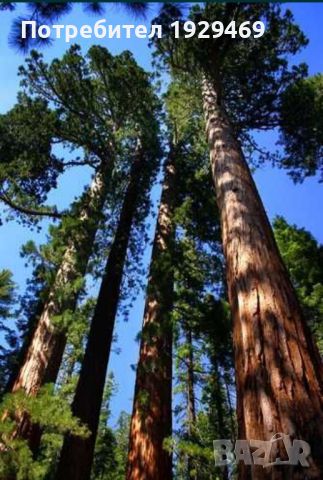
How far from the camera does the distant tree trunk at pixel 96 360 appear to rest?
621cm

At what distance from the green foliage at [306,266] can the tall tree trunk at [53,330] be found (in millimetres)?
6171

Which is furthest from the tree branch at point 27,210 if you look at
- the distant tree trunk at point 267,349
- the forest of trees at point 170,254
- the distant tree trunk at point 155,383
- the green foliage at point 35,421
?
the distant tree trunk at point 267,349

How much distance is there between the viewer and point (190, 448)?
5.00 meters

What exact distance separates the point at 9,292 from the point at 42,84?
6.46m

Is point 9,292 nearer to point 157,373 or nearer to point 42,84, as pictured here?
point 42,84

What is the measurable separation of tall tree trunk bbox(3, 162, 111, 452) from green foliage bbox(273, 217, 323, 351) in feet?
20.2

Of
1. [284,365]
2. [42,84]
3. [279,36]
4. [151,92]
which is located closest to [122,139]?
[151,92]

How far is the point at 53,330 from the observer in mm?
7148

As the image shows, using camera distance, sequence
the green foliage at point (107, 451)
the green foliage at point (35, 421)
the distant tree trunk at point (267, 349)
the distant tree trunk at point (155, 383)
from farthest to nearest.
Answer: the green foliage at point (107, 451) < the distant tree trunk at point (155, 383) < the green foliage at point (35, 421) < the distant tree trunk at point (267, 349)

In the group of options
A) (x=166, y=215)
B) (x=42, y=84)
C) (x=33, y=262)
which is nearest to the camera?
(x=33, y=262)

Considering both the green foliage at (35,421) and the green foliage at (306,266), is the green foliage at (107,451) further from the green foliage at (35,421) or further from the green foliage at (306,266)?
the green foliage at (35,421)

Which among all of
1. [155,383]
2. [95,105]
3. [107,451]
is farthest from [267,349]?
[107,451]

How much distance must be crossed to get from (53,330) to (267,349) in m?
5.29

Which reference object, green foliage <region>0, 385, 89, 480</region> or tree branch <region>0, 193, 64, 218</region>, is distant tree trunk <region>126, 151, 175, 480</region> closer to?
green foliage <region>0, 385, 89, 480</region>
